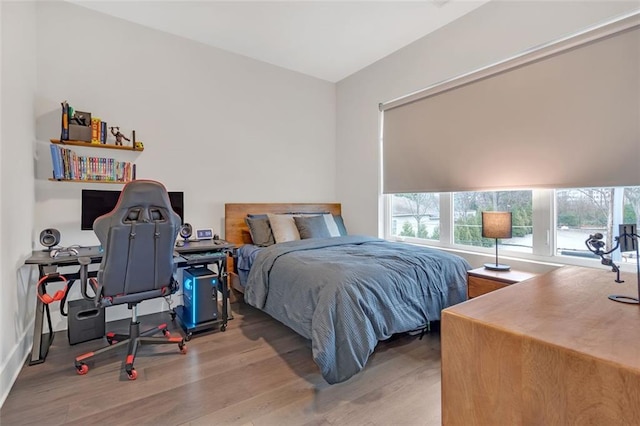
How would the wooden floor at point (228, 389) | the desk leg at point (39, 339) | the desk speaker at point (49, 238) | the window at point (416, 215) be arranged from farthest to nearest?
the window at point (416, 215)
the desk speaker at point (49, 238)
the desk leg at point (39, 339)
the wooden floor at point (228, 389)

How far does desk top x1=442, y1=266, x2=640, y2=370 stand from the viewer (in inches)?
29.8

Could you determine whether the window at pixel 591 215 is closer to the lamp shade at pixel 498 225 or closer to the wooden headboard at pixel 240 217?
the lamp shade at pixel 498 225

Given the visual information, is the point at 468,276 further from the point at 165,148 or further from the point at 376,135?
the point at 165,148

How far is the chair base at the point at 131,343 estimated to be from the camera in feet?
→ 6.56

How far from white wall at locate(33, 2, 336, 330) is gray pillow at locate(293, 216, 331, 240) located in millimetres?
564

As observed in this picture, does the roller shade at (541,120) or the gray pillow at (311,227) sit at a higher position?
the roller shade at (541,120)

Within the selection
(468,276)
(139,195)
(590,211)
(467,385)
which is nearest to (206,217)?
(139,195)

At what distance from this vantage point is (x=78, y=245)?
9.07ft

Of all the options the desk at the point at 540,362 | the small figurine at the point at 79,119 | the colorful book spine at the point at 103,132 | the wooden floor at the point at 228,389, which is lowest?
the wooden floor at the point at 228,389

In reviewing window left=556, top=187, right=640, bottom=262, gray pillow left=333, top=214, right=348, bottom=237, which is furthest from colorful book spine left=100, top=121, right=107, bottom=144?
window left=556, top=187, right=640, bottom=262

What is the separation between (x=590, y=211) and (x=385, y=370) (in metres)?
2.03

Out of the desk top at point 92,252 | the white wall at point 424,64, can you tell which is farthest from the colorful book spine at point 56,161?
the white wall at point 424,64

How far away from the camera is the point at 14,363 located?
1.96m

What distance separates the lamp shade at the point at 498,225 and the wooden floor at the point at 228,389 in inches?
40.6
